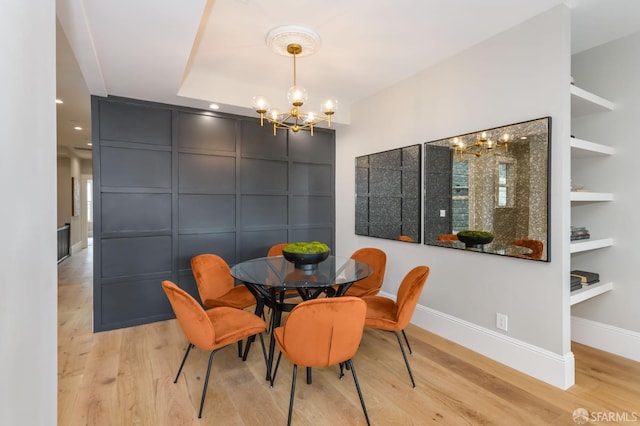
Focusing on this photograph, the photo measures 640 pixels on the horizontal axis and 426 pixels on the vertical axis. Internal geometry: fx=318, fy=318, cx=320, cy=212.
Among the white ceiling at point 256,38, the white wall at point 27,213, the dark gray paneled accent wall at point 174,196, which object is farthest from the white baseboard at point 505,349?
the white wall at point 27,213

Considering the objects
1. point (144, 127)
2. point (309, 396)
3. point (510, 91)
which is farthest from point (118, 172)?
point (510, 91)

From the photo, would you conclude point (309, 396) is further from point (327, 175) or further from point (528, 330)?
point (327, 175)

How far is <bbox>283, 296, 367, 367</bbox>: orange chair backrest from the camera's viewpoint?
5.50 feet

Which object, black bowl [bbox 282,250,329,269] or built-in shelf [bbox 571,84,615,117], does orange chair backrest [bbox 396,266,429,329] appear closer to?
black bowl [bbox 282,250,329,269]

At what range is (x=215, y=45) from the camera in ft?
9.08

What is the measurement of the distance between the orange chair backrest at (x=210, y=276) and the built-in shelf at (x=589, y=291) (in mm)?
2822

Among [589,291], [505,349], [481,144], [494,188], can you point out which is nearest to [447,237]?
[494,188]

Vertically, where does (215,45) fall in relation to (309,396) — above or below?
above

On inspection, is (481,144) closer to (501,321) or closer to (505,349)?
(501,321)

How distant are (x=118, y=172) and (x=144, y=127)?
551 mm

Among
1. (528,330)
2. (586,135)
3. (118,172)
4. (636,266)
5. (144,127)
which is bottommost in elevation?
(528,330)

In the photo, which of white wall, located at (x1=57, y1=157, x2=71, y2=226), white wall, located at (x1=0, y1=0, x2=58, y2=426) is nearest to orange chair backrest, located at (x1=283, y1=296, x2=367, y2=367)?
white wall, located at (x1=0, y1=0, x2=58, y2=426)

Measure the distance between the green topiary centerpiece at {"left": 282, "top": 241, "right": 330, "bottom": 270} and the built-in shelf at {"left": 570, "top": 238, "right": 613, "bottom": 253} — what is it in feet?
6.18

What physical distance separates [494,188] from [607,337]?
64.2 inches
